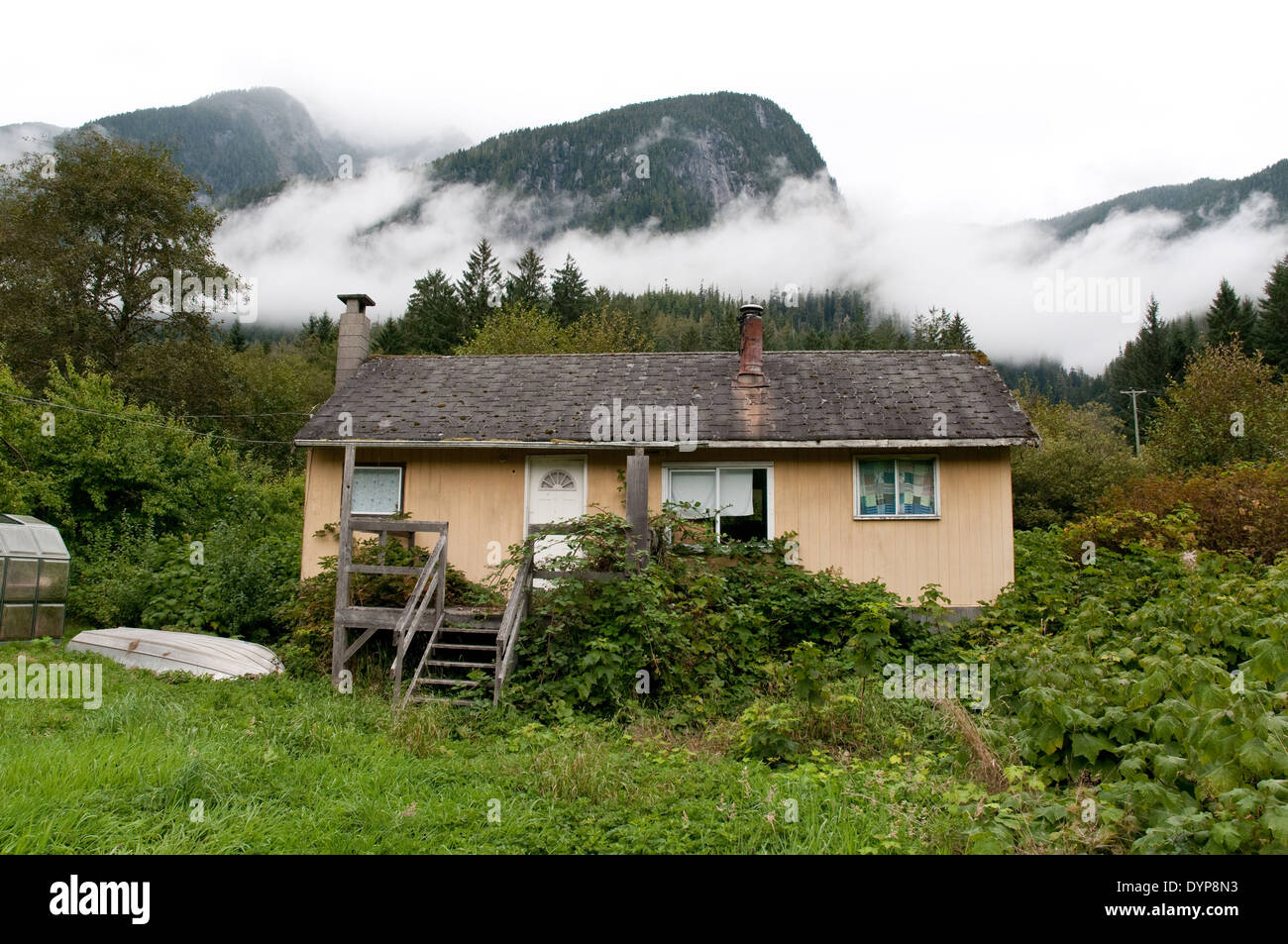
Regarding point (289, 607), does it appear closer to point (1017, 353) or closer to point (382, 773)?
point (382, 773)

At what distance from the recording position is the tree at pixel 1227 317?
4759cm

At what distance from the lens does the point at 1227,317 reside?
4897cm

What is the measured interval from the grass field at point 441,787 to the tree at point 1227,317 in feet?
174

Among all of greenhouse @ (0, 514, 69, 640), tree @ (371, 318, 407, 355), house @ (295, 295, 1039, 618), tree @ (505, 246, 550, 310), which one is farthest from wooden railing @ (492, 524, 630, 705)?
tree @ (505, 246, 550, 310)

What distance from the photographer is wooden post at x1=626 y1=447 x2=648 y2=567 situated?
35.3 ft

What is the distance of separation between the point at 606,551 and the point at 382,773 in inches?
175

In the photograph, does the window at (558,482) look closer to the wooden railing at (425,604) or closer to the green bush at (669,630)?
the green bush at (669,630)

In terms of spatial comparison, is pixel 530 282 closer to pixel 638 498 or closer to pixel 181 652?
pixel 181 652

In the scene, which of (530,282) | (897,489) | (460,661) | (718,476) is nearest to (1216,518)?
(897,489)

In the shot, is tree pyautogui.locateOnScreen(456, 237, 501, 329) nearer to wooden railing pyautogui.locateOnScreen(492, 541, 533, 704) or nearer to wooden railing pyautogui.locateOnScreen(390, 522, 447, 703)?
wooden railing pyautogui.locateOnScreen(390, 522, 447, 703)

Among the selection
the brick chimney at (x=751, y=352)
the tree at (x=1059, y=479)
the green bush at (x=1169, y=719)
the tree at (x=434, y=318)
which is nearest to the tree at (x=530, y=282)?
the tree at (x=434, y=318)

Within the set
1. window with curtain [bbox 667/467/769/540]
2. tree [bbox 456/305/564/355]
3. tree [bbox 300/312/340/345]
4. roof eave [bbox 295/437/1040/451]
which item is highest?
tree [bbox 300/312/340/345]

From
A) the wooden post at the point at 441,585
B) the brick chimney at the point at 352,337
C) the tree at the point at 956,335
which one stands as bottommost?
the wooden post at the point at 441,585

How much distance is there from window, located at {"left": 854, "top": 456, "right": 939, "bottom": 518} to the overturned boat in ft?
31.4
